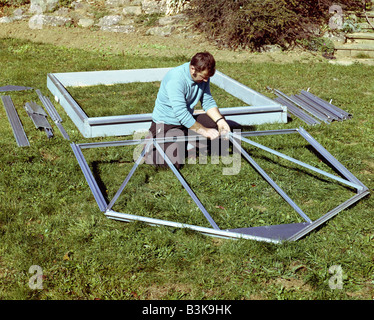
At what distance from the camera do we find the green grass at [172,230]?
338cm

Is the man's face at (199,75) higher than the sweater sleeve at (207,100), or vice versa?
the man's face at (199,75)

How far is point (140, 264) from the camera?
3.60 meters

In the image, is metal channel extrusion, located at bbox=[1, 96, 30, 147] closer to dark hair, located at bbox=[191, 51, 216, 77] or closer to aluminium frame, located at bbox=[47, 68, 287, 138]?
aluminium frame, located at bbox=[47, 68, 287, 138]

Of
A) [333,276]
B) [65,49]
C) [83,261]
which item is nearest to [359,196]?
[333,276]

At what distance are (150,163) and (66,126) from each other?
1.94m

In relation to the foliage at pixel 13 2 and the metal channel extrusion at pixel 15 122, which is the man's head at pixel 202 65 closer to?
the metal channel extrusion at pixel 15 122

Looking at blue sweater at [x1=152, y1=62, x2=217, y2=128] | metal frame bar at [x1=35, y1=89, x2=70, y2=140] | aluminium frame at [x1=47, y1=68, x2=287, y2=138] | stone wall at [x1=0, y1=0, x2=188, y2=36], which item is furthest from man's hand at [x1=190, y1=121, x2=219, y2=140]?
stone wall at [x1=0, y1=0, x2=188, y2=36]

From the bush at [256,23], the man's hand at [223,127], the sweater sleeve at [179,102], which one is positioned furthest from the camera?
the bush at [256,23]

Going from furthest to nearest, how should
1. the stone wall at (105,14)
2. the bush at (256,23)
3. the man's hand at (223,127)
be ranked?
the stone wall at (105,14), the bush at (256,23), the man's hand at (223,127)

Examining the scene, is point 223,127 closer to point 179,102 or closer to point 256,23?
point 179,102

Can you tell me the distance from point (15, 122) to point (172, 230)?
371 cm

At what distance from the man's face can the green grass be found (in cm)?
108

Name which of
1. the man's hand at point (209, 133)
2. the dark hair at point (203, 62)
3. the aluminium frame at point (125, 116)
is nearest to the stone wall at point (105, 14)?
the aluminium frame at point (125, 116)
